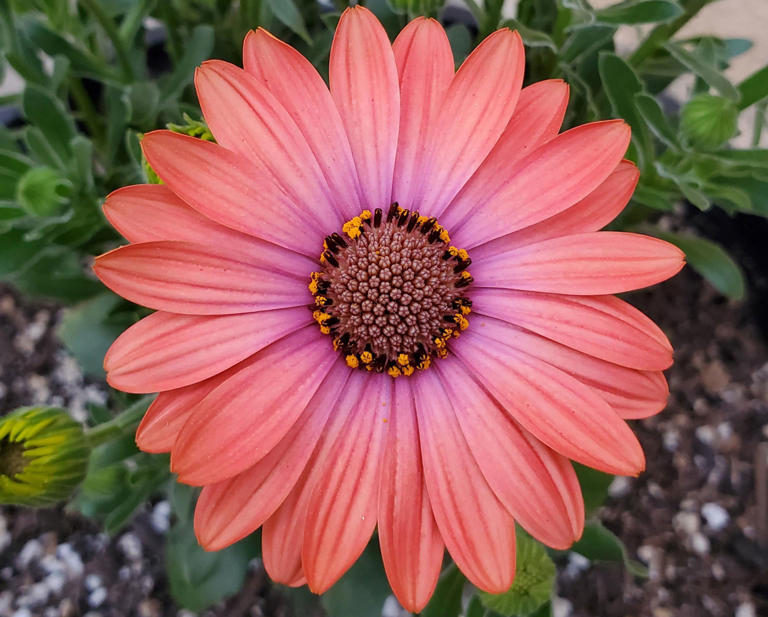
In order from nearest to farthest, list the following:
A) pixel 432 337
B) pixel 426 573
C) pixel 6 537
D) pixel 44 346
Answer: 1. pixel 426 573
2. pixel 432 337
3. pixel 6 537
4. pixel 44 346

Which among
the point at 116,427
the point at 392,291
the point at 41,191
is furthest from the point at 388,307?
the point at 41,191

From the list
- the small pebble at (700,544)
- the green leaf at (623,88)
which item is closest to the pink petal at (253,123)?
the green leaf at (623,88)

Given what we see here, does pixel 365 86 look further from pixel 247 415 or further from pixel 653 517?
pixel 653 517

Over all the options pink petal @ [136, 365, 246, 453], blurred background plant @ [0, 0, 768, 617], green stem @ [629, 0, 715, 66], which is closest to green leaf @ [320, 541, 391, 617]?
blurred background plant @ [0, 0, 768, 617]

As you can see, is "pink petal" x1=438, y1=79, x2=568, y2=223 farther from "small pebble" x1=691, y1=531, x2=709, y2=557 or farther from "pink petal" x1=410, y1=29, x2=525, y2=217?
"small pebble" x1=691, y1=531, x2=709, y2=557

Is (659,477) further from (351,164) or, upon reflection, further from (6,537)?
(6,537)

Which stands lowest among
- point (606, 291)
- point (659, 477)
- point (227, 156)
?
point (659, 477)

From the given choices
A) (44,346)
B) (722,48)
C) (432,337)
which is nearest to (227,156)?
(432,337)
